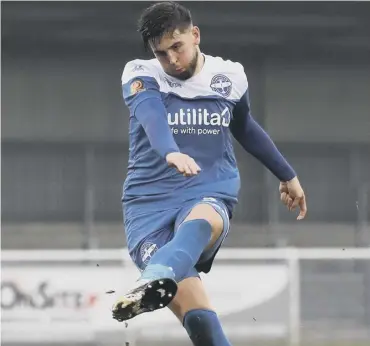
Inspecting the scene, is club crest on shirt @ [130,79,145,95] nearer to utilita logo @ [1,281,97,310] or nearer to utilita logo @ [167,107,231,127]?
utilita logo @ [167,107,231,127]

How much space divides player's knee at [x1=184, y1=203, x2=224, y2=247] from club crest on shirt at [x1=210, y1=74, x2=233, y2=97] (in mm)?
426

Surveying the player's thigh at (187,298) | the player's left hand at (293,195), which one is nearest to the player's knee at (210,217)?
the player's thigh at (187,298)

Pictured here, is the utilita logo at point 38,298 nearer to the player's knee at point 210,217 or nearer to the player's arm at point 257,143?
the player's arm at point 257,143

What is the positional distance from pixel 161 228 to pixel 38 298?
18.6ft

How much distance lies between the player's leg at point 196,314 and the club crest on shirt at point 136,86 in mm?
673

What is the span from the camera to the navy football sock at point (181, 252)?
320cm

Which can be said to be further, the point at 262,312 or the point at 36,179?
the point at 36,179

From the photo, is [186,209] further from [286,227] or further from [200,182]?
[286,227]

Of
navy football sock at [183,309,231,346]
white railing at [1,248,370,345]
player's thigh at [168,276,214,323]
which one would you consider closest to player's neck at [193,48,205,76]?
player's thigh at [168,276,214,323]

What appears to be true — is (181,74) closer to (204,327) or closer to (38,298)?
(204,327)

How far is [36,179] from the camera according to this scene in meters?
15.2

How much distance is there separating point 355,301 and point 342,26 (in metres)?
6.67

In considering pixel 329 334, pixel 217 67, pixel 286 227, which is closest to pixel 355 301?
pixel 329 334

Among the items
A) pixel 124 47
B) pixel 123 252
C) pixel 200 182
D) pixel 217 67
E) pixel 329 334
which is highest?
pixel 124 47
